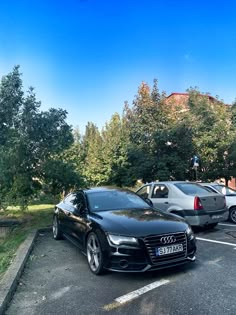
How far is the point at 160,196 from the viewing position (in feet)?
29.6

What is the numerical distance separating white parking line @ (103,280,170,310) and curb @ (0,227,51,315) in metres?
1.31

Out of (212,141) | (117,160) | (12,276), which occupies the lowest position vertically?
(12,276)

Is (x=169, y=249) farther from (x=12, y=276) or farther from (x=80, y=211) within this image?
(x=12, y=276)

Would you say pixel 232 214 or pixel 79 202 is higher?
pixel 79 202

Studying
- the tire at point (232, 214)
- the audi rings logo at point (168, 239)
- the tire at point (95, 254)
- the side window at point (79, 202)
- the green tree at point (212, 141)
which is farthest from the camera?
the green tree at point (212, 141)

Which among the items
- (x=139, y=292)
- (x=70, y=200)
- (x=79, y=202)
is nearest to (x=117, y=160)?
(x=70, y=200)

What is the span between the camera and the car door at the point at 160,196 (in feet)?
28.9

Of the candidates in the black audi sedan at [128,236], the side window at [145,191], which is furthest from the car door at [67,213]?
the side window at [145,191]

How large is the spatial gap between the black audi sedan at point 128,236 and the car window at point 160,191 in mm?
2523

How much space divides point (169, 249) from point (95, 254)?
50.4 inches

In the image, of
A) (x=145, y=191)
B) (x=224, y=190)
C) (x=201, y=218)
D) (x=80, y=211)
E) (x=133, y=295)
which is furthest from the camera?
(x=224, y=190)

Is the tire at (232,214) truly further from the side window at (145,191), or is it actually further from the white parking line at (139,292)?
the white parking line at (139,292)

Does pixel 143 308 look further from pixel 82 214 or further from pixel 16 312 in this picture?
pixel 82 214

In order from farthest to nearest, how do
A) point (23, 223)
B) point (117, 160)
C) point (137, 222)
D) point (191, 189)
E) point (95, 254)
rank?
point (117, 160)
point (23, 223)
point (191, 189)
point (95, 254)
point (137, 222)
